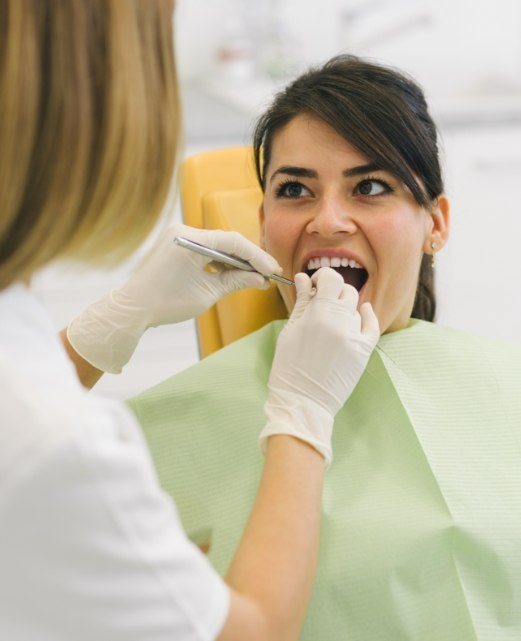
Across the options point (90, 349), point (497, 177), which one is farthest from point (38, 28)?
point (497, 177)

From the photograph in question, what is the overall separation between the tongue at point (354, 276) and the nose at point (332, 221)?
0.08m

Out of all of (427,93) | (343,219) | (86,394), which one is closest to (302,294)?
(343,219)

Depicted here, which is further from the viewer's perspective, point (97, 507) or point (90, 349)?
point (90, 349)

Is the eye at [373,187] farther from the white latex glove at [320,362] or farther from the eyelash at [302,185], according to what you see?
the white latex glove at [320,362]

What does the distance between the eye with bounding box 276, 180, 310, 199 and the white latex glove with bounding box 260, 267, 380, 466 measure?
0.81ft

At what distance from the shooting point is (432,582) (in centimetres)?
129

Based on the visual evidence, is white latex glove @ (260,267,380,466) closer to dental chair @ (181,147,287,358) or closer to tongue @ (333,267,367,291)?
tongue @ (333,267,367,291)

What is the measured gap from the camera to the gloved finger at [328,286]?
1300mm

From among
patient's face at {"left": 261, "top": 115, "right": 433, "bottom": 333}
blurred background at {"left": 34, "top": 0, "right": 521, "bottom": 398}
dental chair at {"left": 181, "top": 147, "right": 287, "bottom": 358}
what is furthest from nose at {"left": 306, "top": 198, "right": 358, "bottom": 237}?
blurred background at {"left": 34, "top": 0, "right": 521, "bottom": 398}

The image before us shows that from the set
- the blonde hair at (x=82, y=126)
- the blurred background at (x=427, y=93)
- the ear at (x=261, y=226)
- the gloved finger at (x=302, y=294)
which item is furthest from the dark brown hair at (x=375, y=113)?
the blurred background at (x=427, y=93)

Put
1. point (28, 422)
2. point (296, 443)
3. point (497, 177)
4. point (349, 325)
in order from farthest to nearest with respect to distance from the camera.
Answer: point (497, 177)
point (349, 325)
point (296, 443)
point (28, 422)

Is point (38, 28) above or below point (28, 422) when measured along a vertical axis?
above

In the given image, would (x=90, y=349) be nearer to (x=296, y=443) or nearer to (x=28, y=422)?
(x=296, y=443)

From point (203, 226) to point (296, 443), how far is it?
2.50 feet
